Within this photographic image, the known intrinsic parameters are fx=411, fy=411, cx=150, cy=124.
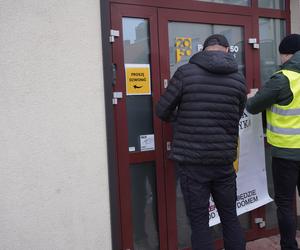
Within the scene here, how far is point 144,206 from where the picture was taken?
3.48 m

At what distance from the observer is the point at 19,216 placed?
286 cm

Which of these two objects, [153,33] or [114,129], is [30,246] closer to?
[114,129]

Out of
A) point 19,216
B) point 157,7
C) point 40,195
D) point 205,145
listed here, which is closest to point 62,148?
point 40,195

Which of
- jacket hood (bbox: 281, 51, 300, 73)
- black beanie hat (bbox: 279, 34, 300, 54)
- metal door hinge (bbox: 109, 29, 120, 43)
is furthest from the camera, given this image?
black beanie hat (bbox: 279, 34, 300, 54)

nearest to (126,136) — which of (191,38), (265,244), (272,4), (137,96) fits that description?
(137,96)

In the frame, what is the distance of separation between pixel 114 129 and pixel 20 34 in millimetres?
981

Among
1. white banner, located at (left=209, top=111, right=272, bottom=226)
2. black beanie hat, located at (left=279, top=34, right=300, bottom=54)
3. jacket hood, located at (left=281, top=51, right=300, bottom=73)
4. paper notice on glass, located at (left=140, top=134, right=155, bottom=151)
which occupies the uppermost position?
black beanie hat, located at (left=279, top=34, right=300, bottom=54)

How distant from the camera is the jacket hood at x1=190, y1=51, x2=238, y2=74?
2.85 m

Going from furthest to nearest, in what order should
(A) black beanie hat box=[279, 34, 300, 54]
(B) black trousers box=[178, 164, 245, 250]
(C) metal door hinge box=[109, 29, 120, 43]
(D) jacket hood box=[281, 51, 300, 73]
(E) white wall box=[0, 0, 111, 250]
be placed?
1. (A) black beanie hat box=[279, 34, 300, 54]
2. (D) jacket hood box=[281, 51, 300, 73]
3. (C) metal door hinge box=[109, 29, 120, 43]
4. (B) black trousers box=[178, 164, 245, 250]
5. (E) white wall box=[0, 0, 111, 250]

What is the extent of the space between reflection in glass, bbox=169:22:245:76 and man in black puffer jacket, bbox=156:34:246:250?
1.94 ft

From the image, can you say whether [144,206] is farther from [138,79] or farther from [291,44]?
[291,44]

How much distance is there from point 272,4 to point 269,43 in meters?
0.40

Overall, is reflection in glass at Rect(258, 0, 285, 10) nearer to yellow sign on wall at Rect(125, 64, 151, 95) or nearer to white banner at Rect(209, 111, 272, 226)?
white banner at Rect(209, 111, 272, 226)

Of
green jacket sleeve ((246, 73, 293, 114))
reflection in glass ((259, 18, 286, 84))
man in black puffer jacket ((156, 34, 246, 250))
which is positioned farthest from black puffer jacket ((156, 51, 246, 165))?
reflection in glass ((259, 18, 286, 84))
